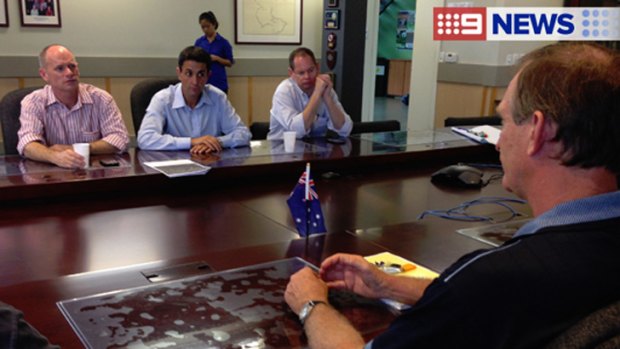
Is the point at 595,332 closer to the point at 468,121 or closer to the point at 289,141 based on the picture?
the point at 289,141

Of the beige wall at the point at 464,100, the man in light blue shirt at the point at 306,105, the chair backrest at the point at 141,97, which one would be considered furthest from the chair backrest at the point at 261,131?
the beige wall at the point at 464,100

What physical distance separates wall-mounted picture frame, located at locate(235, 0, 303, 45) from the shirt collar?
5.81 m

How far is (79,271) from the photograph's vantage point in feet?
4.86

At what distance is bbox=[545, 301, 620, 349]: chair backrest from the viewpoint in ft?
2.37

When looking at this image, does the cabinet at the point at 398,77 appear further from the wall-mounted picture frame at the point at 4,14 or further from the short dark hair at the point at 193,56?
the short dark hair at the point at 193,56

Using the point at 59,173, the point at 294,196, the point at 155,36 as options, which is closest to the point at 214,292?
the point at 294,196

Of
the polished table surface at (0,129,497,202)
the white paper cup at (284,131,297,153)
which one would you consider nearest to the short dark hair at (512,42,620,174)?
the polished table surface at (0,129,497,202)

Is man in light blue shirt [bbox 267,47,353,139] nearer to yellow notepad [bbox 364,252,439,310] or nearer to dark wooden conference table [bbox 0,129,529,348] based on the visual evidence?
dark wooden conference table [bbox 0,129,529,348]

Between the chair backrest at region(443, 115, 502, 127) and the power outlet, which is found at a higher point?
the power outlet

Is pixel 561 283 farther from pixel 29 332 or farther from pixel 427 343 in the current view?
pixel 29 332

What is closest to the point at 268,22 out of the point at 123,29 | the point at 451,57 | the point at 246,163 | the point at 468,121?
the point at 123,29

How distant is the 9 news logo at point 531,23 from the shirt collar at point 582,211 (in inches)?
186

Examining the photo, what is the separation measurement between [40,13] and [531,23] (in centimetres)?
439

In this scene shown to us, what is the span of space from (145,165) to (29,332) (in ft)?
5.77
